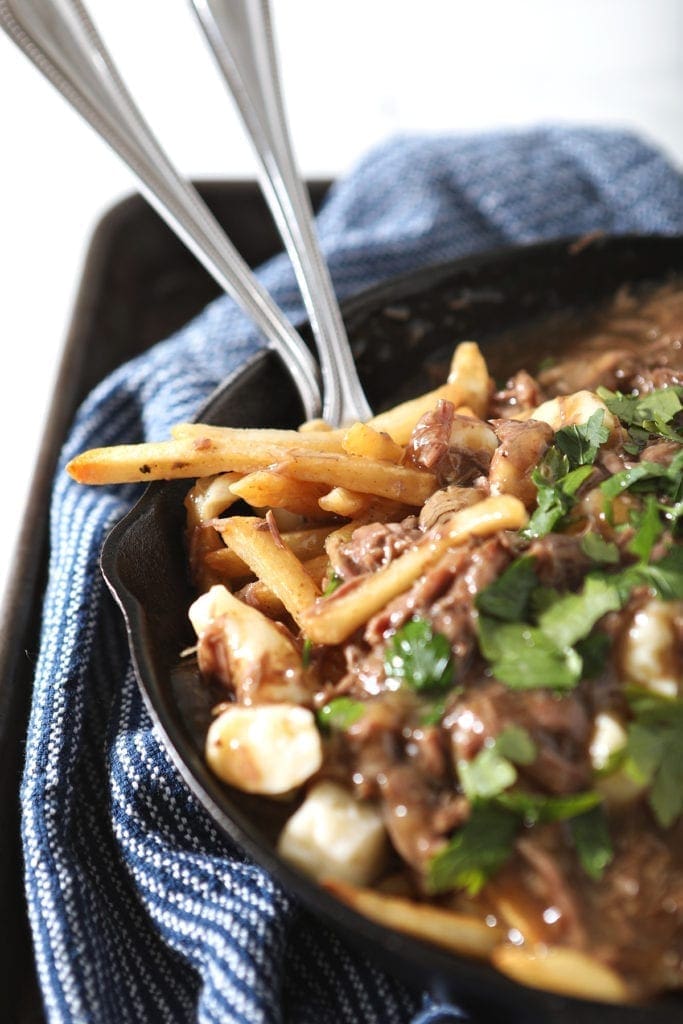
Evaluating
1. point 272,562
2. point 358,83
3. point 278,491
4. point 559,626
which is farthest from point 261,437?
point 358,83

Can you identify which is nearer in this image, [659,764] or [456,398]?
[659,764]

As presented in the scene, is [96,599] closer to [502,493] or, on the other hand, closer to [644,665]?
[502,493]

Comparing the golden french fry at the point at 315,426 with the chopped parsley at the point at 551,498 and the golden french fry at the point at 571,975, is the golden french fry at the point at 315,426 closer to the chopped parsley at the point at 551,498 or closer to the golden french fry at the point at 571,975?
the chopped parsley at the point at 551,498

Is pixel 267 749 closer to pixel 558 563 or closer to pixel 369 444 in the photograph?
pixel 558 563

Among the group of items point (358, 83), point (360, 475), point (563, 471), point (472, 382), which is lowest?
point (358, 83)

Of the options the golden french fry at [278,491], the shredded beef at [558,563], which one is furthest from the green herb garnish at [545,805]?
the golden french fry at [278,491]

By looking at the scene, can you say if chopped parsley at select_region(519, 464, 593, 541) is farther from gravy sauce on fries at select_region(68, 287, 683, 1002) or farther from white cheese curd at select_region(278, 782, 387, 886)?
white cheese curd at select_region(278, 782, 387, 886)

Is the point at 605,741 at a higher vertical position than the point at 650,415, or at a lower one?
higher
